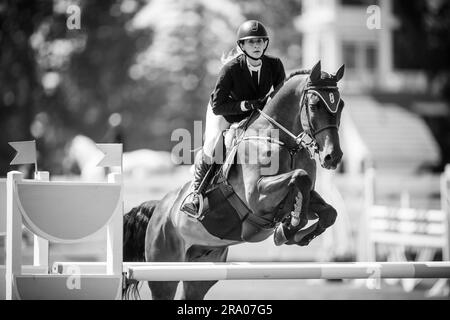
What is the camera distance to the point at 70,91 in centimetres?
2877

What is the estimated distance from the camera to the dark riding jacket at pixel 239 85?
5.50m

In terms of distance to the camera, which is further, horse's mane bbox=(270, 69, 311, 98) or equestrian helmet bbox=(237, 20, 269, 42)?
horse's mane bbox=(270, 69, 311, 98)

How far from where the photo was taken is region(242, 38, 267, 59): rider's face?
550 cm

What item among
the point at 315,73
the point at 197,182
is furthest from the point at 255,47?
the point at 197,182

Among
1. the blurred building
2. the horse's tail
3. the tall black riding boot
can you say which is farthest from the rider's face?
the blurred building

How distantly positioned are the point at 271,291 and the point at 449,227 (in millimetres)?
2378

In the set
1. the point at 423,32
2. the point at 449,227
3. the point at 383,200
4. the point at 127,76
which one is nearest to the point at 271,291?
the point at 449,227

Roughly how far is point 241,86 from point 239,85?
2 cm

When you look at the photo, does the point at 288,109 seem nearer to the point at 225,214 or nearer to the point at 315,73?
the point at 315,73

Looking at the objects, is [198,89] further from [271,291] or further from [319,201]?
[319,201]

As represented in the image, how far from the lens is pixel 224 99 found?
18.1ft

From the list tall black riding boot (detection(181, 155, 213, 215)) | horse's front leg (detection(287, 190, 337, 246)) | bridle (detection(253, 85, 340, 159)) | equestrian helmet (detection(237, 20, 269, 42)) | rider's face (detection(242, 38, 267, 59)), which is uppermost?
equestrian helmet (detection(237, 20, 269, 42))

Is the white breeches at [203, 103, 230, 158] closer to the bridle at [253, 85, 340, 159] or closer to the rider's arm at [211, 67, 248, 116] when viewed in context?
the rider's arm at [211, 67, 248, 116]
